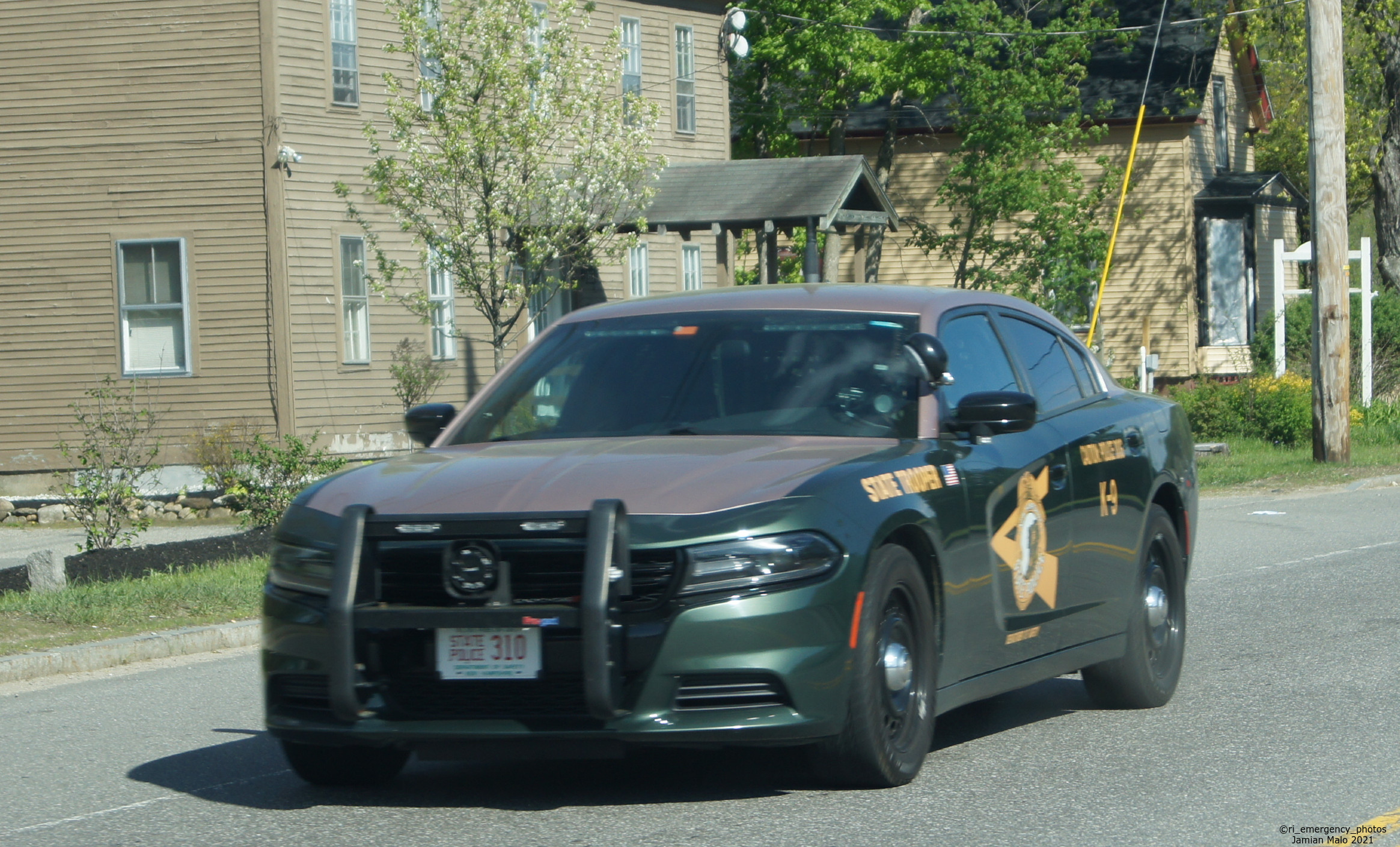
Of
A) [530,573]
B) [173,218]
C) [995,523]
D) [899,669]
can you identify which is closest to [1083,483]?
[995,523]

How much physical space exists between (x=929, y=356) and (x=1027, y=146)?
28304 millimetres

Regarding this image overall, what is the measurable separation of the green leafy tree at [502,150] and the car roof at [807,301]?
40.0 ft

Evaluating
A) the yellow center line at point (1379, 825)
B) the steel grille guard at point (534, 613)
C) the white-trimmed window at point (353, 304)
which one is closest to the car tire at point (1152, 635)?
the yellow center line at point (1379, 825)

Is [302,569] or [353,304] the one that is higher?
[353,304]

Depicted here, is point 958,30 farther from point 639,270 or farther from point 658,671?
point 658,671

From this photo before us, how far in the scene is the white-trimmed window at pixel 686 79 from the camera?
28.5 m

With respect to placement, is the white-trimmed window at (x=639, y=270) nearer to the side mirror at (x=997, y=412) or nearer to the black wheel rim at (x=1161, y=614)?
the black wheel rim at (x=1161, y=614)

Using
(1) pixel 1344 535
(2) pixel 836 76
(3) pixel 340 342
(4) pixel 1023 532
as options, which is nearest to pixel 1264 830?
(4) pixel 1023 532

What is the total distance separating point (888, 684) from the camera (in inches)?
221

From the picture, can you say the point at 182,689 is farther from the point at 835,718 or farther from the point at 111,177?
the point at 111,177

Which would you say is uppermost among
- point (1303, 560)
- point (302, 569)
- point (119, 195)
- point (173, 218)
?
point (119, 195)

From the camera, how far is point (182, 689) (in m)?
9.02

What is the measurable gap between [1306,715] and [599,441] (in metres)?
3.25

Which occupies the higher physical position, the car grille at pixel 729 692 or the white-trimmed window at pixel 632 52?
the white-trimmed window at pixel 632 52
